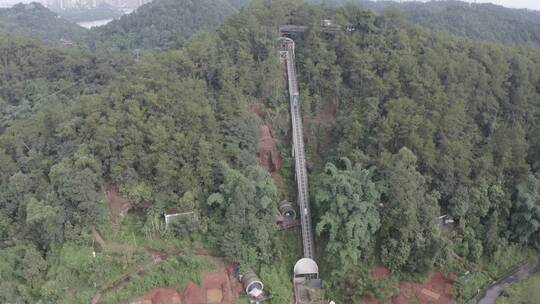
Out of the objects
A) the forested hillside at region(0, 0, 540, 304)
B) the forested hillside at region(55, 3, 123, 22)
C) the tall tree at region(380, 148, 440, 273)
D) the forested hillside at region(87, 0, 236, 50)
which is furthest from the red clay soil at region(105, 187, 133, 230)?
the forested hillside at region(55, 3, 123, 22)

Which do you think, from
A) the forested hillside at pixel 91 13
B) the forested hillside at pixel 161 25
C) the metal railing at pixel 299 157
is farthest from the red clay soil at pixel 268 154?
the forested hillside at pixel 91 13

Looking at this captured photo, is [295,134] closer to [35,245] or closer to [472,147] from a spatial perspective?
[472,147]

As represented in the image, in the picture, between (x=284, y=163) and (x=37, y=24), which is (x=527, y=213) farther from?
(x=37, y=24)

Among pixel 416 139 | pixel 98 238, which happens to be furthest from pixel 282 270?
pixel 416 139

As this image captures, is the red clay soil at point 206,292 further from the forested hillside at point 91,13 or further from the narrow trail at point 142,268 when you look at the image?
the forested hillside at point 91,13

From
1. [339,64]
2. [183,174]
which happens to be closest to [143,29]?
[339,64]
